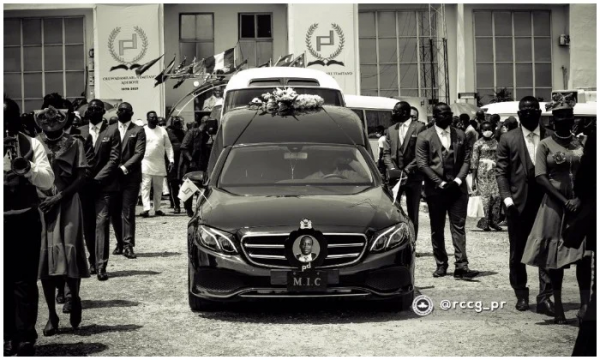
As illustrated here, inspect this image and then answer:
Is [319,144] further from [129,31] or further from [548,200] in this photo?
[129,31]

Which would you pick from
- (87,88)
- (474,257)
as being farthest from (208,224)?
(87,88)

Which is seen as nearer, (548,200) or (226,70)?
(548,200)

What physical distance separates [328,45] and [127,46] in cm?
621

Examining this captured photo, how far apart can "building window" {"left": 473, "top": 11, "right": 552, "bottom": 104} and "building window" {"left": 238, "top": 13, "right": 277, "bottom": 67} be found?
7436 mm

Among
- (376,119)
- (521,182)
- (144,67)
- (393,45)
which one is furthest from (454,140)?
(393,45)

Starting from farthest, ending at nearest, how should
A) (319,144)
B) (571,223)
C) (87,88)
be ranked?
(87,88) < (319,144) < (571,223)

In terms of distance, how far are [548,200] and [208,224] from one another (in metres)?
2.73

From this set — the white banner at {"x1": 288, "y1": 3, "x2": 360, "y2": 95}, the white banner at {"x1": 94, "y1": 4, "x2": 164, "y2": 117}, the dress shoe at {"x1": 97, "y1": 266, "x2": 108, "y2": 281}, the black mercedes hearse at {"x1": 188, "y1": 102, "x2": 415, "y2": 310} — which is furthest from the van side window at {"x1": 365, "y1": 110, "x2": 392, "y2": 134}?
the black mercedes hearse at {"x1": 188, "y1": 102, "x2": 415, "y2": 310}

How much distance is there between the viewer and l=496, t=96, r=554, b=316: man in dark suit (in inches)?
384

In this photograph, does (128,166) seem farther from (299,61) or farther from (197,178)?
(299,61)

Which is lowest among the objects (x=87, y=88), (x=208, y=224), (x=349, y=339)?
(x=349, y=339)

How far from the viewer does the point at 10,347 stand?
297 inches

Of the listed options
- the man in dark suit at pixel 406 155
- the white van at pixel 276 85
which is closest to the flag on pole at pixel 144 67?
the white van at pixel 276 85

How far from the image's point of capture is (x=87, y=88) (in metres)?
38.2
